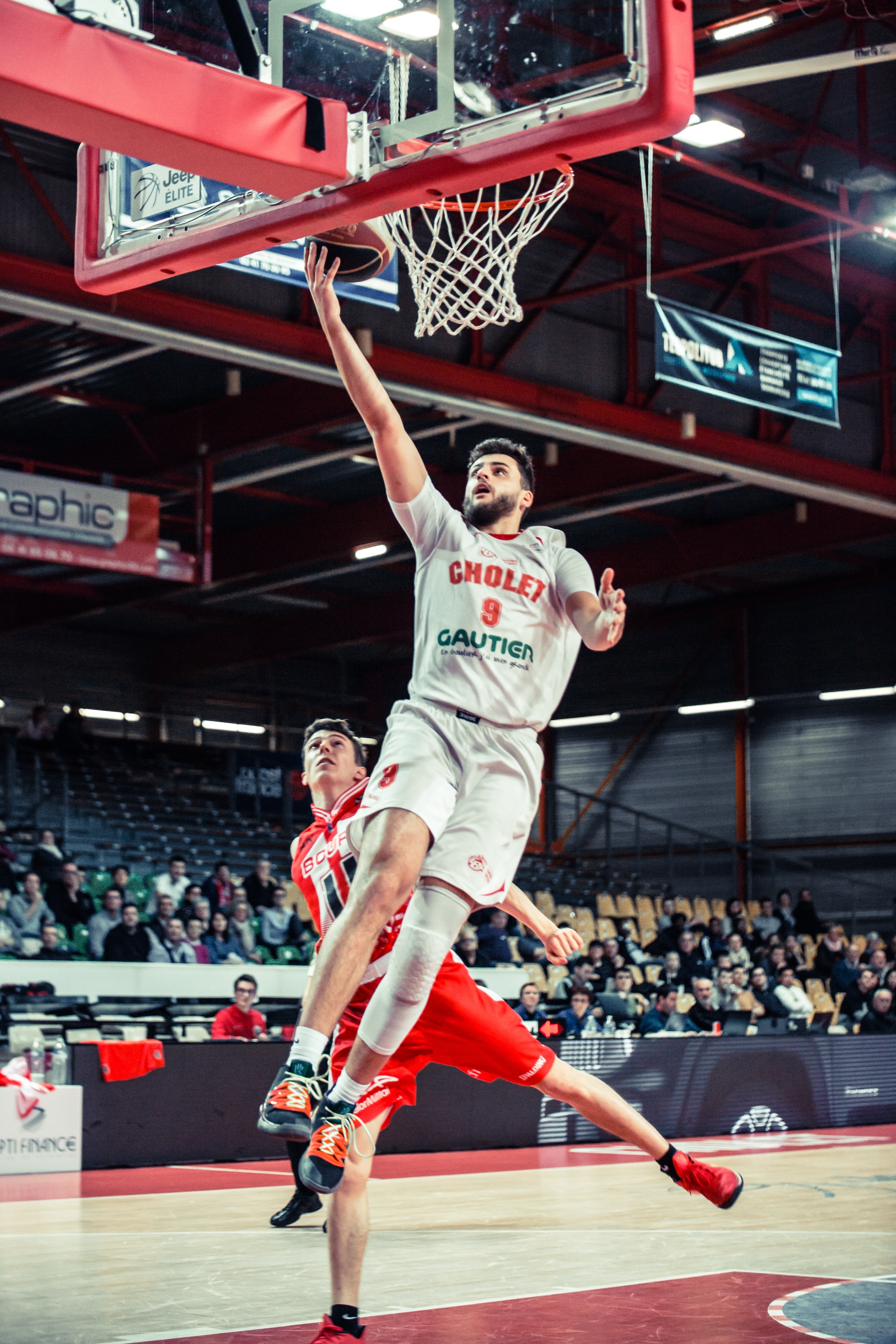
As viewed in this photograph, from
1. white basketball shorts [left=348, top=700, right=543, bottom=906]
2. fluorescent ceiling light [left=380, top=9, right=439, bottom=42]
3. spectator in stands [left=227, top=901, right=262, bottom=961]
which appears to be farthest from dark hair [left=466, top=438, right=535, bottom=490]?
spectator in stands [left=227, top=901, right=262, bottom=961]

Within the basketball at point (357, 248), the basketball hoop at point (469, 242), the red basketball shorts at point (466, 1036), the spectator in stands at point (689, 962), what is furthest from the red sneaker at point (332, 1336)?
the spectator in stands at point (689, 962)

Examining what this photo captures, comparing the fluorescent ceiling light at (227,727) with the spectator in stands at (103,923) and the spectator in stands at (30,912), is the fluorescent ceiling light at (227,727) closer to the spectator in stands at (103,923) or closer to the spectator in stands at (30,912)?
the spectator in stands at (103,923)

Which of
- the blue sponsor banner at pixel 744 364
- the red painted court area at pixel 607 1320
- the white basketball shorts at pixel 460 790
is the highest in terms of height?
the blue sponsor banner at pixel 744 364

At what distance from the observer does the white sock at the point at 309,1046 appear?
434 centimetres

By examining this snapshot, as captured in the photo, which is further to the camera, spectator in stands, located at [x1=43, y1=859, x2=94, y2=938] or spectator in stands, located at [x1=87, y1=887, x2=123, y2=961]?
spectator in stands, located at [x1=43, y1=859, x2=94, y2=938]

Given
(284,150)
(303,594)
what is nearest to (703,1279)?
(284,150)

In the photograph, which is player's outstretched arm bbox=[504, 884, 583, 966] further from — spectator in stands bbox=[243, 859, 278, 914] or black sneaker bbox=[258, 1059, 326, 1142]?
spectator in stands bbox=[243, 859, 278, 914]

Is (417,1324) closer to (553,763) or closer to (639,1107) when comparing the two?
(639,1107)

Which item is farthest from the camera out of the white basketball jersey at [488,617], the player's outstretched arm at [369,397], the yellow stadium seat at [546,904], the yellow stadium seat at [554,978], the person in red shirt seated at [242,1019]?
the yellow stadium seat at [546,904]

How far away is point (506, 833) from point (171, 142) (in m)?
2.33

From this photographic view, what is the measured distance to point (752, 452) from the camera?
19812 millimetres

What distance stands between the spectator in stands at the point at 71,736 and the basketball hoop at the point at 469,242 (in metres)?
19.4

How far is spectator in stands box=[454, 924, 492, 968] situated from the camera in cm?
1873

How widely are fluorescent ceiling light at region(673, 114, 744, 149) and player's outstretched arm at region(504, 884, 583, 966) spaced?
11.4 meters
